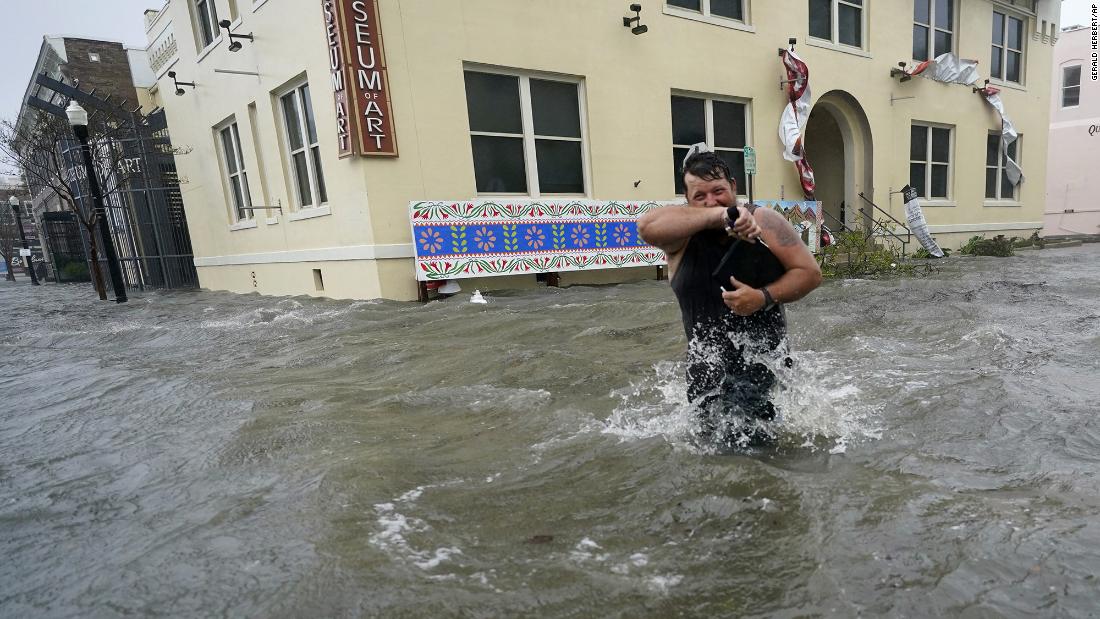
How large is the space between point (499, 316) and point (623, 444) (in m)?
3.78

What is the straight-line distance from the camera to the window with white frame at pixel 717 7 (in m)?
10.5

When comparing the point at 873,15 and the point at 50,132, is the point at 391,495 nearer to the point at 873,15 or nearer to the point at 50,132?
the point at 873,15

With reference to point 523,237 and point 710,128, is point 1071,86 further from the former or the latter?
point 523,237

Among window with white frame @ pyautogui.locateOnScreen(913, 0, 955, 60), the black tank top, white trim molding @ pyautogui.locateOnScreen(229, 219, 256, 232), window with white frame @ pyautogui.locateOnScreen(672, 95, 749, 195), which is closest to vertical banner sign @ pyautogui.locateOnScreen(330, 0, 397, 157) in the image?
white trim molding @ pyautogui.locateOnScreen(229, 219, 256, 232)

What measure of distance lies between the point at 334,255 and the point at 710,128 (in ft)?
23.7

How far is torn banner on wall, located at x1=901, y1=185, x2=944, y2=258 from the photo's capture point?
13273mm

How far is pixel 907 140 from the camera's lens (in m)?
14.0

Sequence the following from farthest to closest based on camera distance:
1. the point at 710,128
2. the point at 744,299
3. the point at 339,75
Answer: the point at 710,128 < the point at 339,75 < the point at 744,299

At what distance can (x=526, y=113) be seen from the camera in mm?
9039

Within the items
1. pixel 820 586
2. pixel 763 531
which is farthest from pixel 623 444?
pixel 820 586

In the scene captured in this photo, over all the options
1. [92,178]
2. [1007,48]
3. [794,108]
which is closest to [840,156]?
[794,108]

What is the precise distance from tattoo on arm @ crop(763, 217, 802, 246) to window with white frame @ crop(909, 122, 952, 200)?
1453cm

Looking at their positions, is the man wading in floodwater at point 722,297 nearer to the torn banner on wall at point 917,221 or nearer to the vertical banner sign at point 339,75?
the vertical banner sign at point 339,75

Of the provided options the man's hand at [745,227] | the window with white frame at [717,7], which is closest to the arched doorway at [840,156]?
the window with white frame at [717,7]
